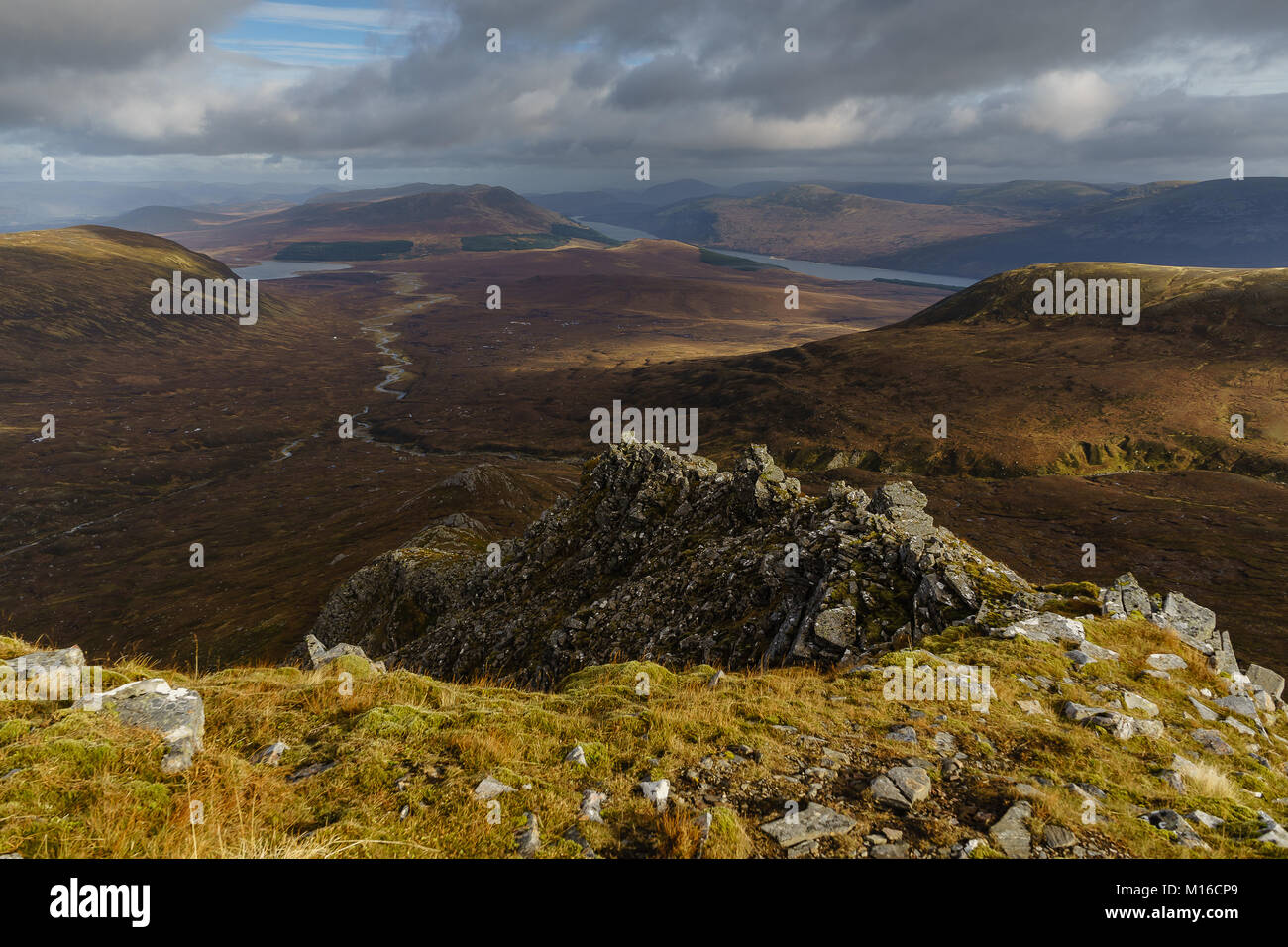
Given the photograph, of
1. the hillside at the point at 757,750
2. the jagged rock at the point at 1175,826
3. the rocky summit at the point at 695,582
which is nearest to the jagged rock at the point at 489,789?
the hillside at the point at 757,750

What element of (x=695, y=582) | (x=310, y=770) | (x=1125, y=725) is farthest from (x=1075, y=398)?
(x=310, y=770)

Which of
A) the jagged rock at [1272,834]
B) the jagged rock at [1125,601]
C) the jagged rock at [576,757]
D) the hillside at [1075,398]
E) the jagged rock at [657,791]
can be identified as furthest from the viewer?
the hillside at [1075,398]

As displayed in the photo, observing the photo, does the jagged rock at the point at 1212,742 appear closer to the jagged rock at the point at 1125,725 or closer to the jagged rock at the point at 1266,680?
the jagged rock at the point at 1125,725

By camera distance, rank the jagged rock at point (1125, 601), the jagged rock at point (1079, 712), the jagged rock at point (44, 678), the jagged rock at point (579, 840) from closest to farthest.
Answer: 1. the jagged rock at point (579, 840)
2. the jagged rock at point (44, 678)
3. the jagged rock at point (1079, 712)
4. the jagged rock at point (1125, 601)

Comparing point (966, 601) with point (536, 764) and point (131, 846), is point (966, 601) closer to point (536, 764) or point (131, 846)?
point (536, 764)

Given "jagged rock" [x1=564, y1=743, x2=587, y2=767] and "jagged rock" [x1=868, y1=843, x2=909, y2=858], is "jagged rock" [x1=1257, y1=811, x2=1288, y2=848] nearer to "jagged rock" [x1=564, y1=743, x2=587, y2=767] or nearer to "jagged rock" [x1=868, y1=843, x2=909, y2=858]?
"jagged rock" [x1=868, y1=843, x2=909, y2=858]

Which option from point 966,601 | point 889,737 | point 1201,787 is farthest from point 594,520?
point 1201,787

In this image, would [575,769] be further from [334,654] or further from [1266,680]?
[334,654]
